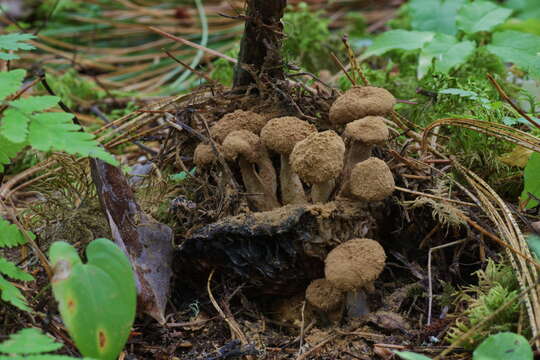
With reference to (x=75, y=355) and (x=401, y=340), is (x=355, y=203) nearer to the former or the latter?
(x=401, y=340)

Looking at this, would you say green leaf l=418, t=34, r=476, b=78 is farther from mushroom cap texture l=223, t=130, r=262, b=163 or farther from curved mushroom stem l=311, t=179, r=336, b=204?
mushroom cap texture l=223, t=130, r=262, b=163

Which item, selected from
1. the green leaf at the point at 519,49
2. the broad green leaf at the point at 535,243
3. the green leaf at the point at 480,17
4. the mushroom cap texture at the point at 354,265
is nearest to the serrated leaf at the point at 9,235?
the mushroom cap texture at the point at 354,265

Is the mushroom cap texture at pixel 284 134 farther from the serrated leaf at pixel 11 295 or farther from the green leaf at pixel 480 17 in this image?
the green leaf at pixel 480 17

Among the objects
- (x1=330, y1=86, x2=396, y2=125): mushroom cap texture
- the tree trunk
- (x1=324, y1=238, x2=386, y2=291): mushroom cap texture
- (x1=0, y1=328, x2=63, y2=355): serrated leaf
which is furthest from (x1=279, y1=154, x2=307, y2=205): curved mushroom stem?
(x1=0, y1=328, x2=63, y2=355): serrated leaf

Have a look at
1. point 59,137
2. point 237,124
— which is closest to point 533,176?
point 237,124

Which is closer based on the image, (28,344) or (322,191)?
(28,344)

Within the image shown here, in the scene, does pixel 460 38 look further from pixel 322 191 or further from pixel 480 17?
pixel 322 191
